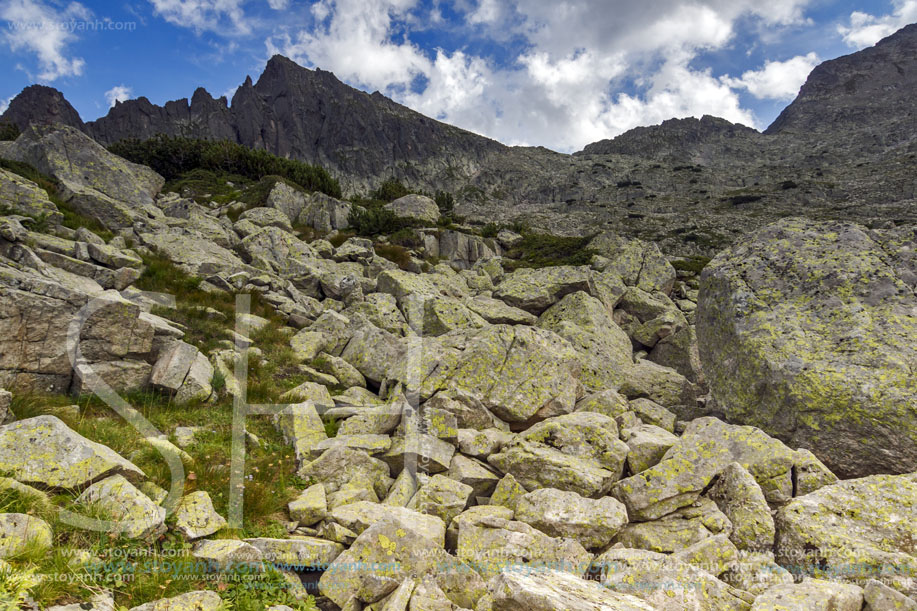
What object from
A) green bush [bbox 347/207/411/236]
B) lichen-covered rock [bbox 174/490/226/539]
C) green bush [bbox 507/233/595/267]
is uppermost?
green bush [bbox 347/207/411/236]

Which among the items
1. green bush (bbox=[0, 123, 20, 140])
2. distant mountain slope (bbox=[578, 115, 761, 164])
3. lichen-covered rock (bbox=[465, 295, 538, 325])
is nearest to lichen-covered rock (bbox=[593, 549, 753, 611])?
lichen-covered rock (bbox=[465, 295, 538, 325])

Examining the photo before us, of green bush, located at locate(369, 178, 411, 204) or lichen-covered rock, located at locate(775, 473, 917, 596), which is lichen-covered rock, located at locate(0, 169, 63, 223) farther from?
green bush, located at locate(369, 178, 411, 204)

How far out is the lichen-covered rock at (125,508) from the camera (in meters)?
4.49

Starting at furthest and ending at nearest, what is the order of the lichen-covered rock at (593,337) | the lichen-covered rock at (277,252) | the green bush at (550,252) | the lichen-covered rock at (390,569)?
the green bush at (550,252) → the lichen-covered rock at (277,252) → the lichen-covered rock at (593,337) → the lichen-covered rock at (390,569)

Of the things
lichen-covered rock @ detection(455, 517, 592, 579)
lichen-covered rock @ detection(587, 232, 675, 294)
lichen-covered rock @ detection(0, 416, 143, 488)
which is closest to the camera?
lichen-covered rock @ detection(0, 416, 143, 488)

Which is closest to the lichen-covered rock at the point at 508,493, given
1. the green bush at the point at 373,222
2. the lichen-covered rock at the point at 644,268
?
the lichen-covered rock at the point at 644,268

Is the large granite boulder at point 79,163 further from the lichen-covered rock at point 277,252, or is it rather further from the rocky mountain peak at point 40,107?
the rocky mountain peak at point 40,107

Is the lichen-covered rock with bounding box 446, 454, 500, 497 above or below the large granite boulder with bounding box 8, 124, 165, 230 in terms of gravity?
below

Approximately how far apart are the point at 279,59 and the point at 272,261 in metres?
200

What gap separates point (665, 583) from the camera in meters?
4.41

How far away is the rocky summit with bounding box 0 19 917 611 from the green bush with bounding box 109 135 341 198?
1818cm

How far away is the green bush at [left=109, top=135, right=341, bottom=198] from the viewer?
36.0 m

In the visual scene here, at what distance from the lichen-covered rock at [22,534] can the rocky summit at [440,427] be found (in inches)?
0.9

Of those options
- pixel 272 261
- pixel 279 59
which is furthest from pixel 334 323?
pixel 279 59
